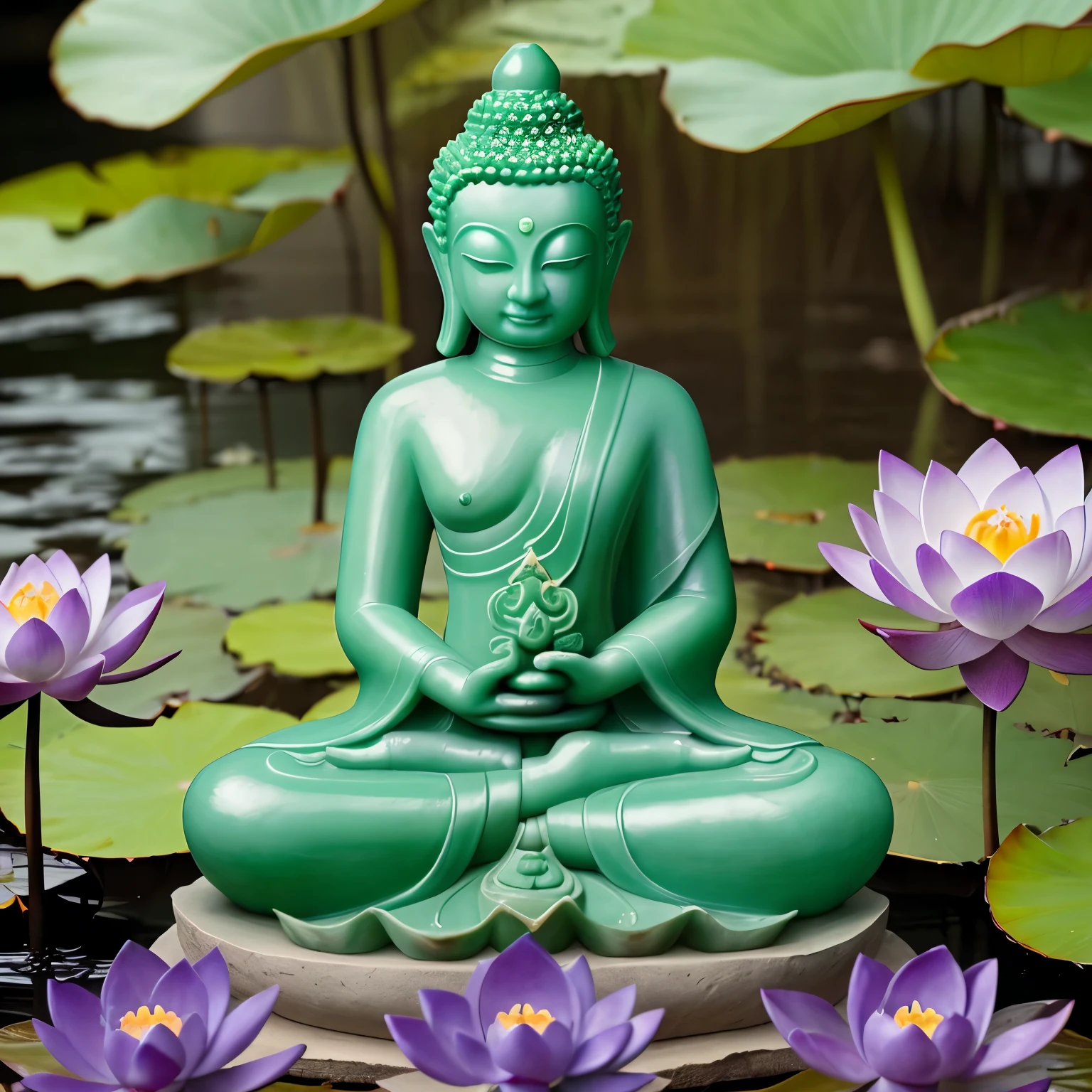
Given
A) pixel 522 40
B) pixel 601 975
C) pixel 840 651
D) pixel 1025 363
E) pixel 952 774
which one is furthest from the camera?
pixel 522 40

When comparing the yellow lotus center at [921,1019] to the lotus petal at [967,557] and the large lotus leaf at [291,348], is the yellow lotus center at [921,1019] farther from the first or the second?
the large lotus leaf at [291,348]

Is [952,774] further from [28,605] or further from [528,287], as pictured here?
[28,605]

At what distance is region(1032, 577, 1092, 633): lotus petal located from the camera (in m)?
1.95

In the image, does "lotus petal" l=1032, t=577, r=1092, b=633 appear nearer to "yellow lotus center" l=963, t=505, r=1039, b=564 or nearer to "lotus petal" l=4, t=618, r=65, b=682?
"yellow lotus center" l=963, t=505, r=1039, b=564

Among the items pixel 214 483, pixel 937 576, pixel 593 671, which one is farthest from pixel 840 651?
pixel 214 483

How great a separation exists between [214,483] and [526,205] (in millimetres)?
2600

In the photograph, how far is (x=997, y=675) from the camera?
2.02 meters

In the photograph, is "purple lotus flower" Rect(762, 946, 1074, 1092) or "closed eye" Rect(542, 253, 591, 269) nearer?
"purple lotus flower" Rect(762, 946, 1074, 1092)

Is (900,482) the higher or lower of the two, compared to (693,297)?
higher

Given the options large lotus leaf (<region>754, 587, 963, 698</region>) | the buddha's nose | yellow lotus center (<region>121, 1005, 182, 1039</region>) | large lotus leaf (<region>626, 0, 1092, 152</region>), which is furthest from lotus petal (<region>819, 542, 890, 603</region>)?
large lotus leaf (<region>626, 0, 1092, 152</region>)

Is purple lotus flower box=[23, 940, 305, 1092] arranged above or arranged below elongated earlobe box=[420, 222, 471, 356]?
below

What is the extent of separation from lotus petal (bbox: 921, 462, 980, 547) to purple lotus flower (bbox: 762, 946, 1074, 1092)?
0.62 metres

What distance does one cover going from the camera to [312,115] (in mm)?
7098

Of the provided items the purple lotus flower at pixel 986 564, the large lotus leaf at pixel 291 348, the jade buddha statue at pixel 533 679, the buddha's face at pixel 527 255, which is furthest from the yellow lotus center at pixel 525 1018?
the large lotus leaf at pixel 291 348
